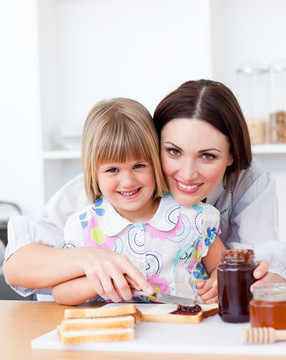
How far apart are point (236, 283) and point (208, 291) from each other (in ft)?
0.78

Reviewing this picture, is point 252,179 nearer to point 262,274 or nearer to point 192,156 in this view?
point 192,156

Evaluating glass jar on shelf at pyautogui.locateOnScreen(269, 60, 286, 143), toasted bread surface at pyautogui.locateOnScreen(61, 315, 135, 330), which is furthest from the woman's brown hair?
glass jar on shelf at pyautogui.locateOnScreen(269, 60, 286, 143)

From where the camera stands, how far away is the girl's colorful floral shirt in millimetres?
1554

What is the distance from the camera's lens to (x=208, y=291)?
4.66 ft

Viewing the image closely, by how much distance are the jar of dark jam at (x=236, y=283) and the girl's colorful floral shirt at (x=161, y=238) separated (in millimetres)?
355

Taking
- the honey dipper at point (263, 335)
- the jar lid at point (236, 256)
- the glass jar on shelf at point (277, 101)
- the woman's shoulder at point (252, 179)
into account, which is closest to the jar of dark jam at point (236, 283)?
the jar lid at point (236, 256)

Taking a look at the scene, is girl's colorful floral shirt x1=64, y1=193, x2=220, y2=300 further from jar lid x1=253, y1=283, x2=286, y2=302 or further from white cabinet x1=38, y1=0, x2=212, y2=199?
white cabinet x1=38, y1=0, x2=212, y2=199

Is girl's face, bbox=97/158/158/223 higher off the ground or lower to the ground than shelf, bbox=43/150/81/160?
higher

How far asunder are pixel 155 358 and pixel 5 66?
2.34 metres

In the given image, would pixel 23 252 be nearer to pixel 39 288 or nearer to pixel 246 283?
pixel 39 288

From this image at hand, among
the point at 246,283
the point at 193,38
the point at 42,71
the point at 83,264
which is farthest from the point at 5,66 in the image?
the point at 246,283

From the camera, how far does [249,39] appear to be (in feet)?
10.0

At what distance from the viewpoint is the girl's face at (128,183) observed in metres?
1.47

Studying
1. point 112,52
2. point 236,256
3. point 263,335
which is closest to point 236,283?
point 236,256
